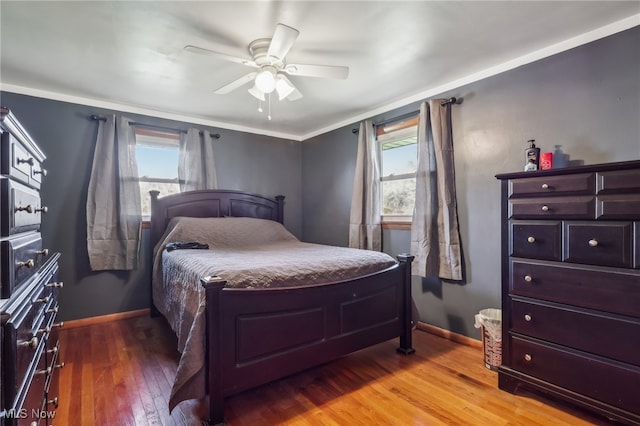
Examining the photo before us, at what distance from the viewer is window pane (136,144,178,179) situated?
11.7ft

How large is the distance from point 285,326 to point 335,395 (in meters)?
0.54

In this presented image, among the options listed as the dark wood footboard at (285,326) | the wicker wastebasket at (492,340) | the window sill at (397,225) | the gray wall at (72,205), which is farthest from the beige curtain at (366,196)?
the gray wall at (72,205)

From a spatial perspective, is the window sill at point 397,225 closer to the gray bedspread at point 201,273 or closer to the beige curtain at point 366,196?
the beige curtain at point 366,196

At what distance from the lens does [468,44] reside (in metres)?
2.21

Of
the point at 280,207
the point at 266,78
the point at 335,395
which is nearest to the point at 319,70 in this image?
the point at 266,78

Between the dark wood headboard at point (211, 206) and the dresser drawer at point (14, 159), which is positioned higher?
the dresser drawer at point (14, 159)

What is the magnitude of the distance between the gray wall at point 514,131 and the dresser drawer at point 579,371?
0.70 metres

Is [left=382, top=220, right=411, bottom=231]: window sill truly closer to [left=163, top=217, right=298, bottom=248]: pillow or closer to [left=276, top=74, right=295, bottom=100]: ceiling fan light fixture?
[left=163, top=217, right=298, bottom=248]: pillow

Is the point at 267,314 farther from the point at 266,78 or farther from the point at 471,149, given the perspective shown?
the point at 471,149

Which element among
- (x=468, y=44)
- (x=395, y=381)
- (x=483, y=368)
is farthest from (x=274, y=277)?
(x=468, y=44)

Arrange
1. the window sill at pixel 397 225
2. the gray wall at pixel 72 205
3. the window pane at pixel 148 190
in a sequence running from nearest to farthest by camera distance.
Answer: the gray wall at pixel 72 205 → the window sill at pixel 397 225 → the window pane at pixel 148 190

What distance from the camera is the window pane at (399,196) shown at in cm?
332

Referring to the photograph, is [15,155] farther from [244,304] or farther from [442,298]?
[442,298]

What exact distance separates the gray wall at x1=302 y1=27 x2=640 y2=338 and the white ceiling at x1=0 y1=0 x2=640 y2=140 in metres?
0.15
